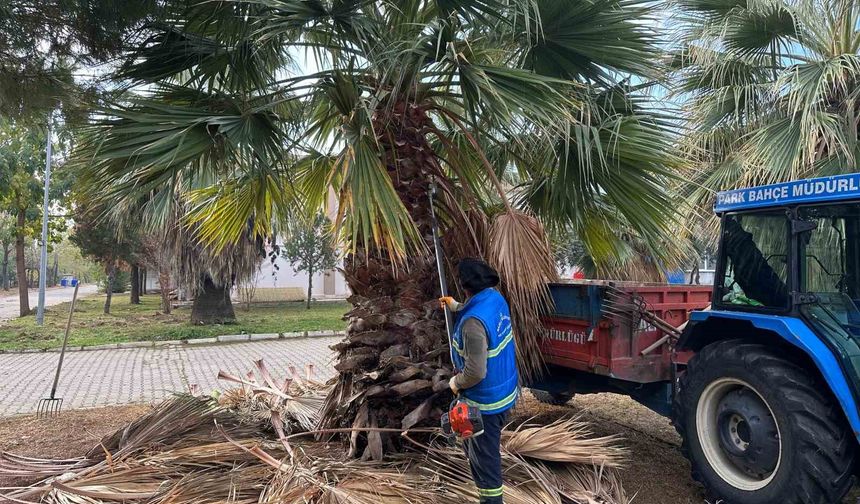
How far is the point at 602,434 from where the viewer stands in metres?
6.17

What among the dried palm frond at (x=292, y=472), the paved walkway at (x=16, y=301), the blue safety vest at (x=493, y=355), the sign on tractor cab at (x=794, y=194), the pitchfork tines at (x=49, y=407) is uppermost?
the sign on tractor cab at (x=794, y=194)

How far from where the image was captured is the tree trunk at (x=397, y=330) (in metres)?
4.77

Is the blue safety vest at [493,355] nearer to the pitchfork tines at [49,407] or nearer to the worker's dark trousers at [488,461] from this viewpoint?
the worker's dark trousers at [488,461]

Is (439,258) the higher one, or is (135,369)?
(439,258)

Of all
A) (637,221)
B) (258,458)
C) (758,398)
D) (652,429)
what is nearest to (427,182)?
(637,221)

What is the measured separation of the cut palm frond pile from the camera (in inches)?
152

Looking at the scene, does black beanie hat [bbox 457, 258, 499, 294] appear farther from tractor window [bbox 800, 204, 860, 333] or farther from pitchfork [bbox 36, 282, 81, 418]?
pitchfork [bbox 36, 282, 81, 418]

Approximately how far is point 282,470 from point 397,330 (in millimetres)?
1446

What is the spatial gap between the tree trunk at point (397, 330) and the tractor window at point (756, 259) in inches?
81.6

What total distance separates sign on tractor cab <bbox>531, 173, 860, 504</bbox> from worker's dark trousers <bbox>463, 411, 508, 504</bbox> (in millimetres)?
1666

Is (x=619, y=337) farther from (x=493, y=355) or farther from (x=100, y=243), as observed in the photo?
(x=100, y=243)

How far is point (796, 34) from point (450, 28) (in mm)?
6178

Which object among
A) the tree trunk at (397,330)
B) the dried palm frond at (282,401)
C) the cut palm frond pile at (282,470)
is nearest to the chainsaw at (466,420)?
the cut palm frond pile at (282,470)

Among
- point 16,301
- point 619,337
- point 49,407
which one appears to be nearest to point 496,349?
point 619,337
